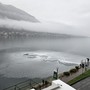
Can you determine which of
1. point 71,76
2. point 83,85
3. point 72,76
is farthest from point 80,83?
point 71,76

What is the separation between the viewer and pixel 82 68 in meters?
34.9

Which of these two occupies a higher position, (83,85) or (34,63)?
(83,85)

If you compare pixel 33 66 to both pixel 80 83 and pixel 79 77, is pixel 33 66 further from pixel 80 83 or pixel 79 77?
pixel 80 83

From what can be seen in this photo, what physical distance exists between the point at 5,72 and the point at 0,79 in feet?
20.9

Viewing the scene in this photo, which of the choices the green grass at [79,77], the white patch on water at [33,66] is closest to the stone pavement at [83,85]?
the green grass at [79,77]

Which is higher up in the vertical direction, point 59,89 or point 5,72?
point 59,89

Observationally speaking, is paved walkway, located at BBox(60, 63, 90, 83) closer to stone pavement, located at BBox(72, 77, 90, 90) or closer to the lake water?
stone pavement, located at BBox(72, 77, 90, 90)

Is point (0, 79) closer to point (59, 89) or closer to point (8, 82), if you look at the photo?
point (8, 82)

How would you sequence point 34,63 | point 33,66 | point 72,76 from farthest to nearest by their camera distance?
point 34,63 → point 33,66 → point 72,76

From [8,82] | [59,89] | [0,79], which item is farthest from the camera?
[0,79]

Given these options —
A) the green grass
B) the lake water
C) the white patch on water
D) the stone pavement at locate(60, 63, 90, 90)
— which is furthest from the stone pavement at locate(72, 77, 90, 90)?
the white patch on water

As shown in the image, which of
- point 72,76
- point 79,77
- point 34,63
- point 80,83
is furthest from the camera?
point 34,63

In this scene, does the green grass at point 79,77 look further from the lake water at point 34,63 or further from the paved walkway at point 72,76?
the lake water at point 34,63

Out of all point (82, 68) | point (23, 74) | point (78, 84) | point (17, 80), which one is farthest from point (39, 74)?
point (78, 84)
